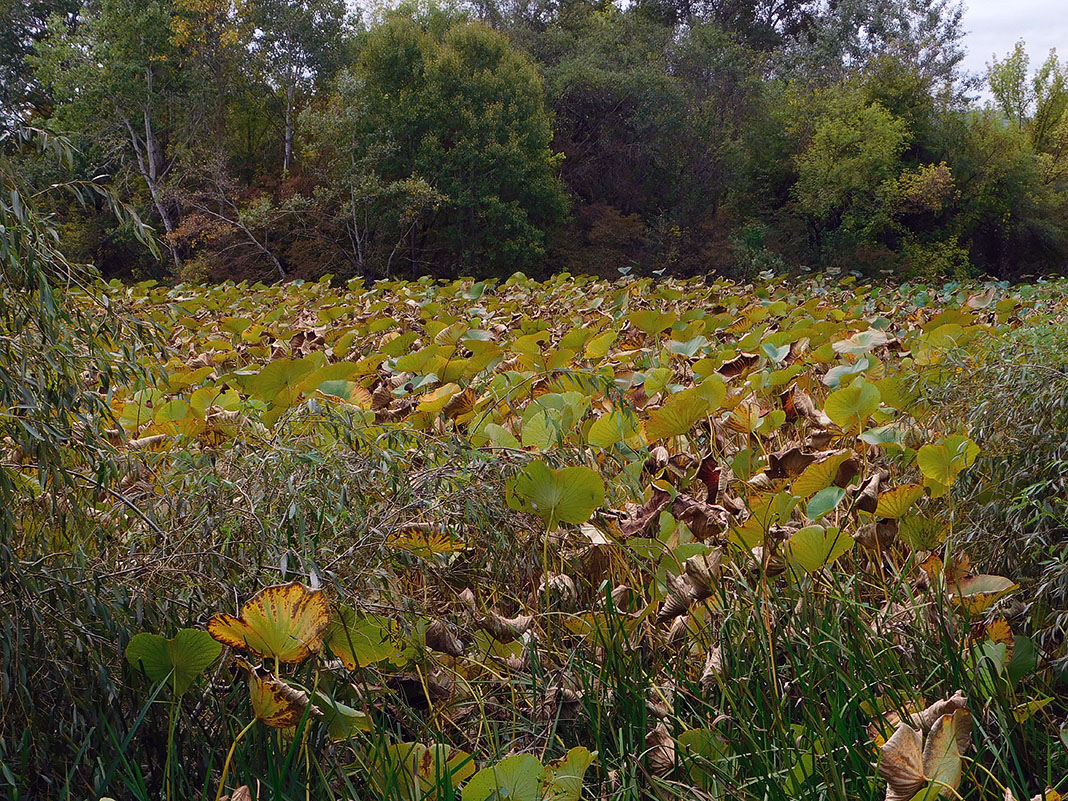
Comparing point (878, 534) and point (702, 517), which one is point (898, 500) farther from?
point (702, 517)

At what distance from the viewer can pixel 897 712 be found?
1260mm

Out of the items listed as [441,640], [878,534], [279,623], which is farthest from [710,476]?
[279,623]

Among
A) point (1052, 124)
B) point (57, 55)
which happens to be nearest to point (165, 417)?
point (57, 55)

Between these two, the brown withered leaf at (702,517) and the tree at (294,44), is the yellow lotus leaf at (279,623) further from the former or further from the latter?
the tree at (294,44)

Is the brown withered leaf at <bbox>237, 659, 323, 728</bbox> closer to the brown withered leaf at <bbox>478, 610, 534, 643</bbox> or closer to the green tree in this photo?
the brown withered leaf at <bbox>478, 610, 534, 643</bbox>

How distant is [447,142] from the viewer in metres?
12.6

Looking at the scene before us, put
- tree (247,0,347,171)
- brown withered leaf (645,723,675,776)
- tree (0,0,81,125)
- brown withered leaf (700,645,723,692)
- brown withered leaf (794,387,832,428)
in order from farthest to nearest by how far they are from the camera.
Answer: tree (0,0,81,125) < tree (247,0,347,171) < brown withered leaf (794,387,832,428) < brown withered leaf (700,645,723,692) < brown withered leaf (645,723,675,776)

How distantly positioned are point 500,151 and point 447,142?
91cm

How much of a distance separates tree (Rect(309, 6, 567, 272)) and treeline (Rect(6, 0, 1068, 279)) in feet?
0.11

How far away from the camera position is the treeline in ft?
40.7

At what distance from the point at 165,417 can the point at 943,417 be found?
1884 millimetres

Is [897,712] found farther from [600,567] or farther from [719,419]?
[719,419]

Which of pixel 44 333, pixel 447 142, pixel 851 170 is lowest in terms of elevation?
pixel 44 333

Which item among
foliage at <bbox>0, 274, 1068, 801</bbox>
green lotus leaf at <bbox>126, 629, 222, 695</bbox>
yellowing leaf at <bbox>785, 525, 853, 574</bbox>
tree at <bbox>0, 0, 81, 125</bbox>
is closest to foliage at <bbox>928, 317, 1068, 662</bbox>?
foliage at <bbox>0, 274, 1068, 801</bbox>
